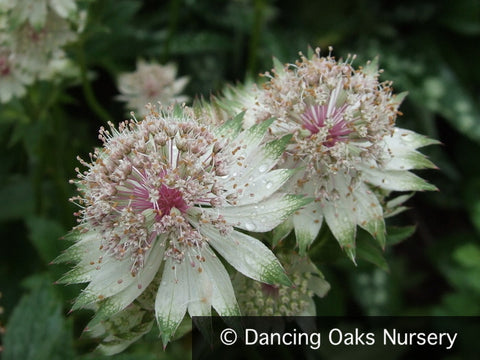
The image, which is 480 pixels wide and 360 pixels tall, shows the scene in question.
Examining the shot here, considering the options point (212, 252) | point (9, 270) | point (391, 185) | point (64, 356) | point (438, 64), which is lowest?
point (64, 356)

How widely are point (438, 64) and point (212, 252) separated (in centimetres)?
279

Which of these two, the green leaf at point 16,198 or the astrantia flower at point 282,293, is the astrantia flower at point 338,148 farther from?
the green leaf at point 16,198

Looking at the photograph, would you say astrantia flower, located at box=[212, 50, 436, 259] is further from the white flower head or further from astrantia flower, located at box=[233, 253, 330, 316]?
the white flower head

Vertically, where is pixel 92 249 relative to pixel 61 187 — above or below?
below

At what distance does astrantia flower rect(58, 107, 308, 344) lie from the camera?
1.22 meters

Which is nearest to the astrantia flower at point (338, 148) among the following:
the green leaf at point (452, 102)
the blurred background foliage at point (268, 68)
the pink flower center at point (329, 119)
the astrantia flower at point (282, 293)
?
the pink flower center at point (329, 119)

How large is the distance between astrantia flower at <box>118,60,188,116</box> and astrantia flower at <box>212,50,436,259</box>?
3.63 ft

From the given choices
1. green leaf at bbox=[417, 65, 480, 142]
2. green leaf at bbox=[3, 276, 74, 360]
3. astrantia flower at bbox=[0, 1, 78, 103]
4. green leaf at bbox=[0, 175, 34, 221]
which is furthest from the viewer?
green leaf at bbox=[417, 65, 480, 142]

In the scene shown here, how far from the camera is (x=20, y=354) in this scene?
164 centimetres

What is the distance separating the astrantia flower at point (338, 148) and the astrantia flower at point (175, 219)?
115mm

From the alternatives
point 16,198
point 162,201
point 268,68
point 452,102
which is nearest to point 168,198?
point 162,201

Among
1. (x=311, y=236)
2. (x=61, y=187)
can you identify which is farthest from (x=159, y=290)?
(x=61, y=187)

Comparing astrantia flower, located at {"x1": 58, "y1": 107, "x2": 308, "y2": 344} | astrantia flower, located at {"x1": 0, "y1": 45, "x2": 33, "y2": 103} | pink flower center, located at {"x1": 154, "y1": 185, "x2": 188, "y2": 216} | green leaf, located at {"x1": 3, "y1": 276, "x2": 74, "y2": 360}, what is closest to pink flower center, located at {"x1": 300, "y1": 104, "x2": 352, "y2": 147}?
astrantia flower, located at {"x1": 58, "y1": 107, "x2": 308, "y2": 344}

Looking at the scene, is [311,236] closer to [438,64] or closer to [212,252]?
[212,252]
